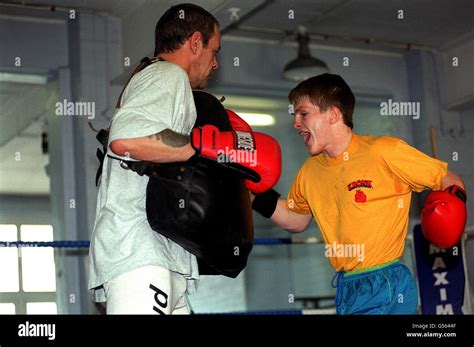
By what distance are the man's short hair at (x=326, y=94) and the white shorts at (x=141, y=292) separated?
2.26 ft

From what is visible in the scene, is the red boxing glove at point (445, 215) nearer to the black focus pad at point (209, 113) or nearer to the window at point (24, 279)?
the black focus pad at point (209, 113)

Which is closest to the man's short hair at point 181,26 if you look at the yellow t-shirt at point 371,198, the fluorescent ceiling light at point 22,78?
the yellow t-shirt at point 371,198

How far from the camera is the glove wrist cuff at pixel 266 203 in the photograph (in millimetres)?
2221

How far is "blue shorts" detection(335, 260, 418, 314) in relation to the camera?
1947 mm

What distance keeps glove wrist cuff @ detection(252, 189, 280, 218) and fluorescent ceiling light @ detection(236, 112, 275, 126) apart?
3.37m

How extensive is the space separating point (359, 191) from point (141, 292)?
0.66 meters

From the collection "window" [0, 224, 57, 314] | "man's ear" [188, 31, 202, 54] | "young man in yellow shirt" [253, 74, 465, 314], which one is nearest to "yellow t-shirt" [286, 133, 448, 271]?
"young man in yellow shirt" [253, 74, 465, 314]

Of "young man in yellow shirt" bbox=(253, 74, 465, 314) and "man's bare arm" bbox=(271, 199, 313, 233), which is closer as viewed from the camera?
"young man in yellow shirt" bbox=(253, 74, 465, 314)

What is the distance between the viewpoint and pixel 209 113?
1888 mm

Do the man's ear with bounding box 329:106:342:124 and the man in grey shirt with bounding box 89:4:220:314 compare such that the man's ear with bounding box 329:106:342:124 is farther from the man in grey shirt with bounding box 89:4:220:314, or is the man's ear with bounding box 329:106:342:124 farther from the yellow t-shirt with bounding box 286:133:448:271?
the man in grey shirt with bounding box 89:4:220:314

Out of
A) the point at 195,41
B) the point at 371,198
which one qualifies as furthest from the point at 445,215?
the point at 195,41

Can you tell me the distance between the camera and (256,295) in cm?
550
